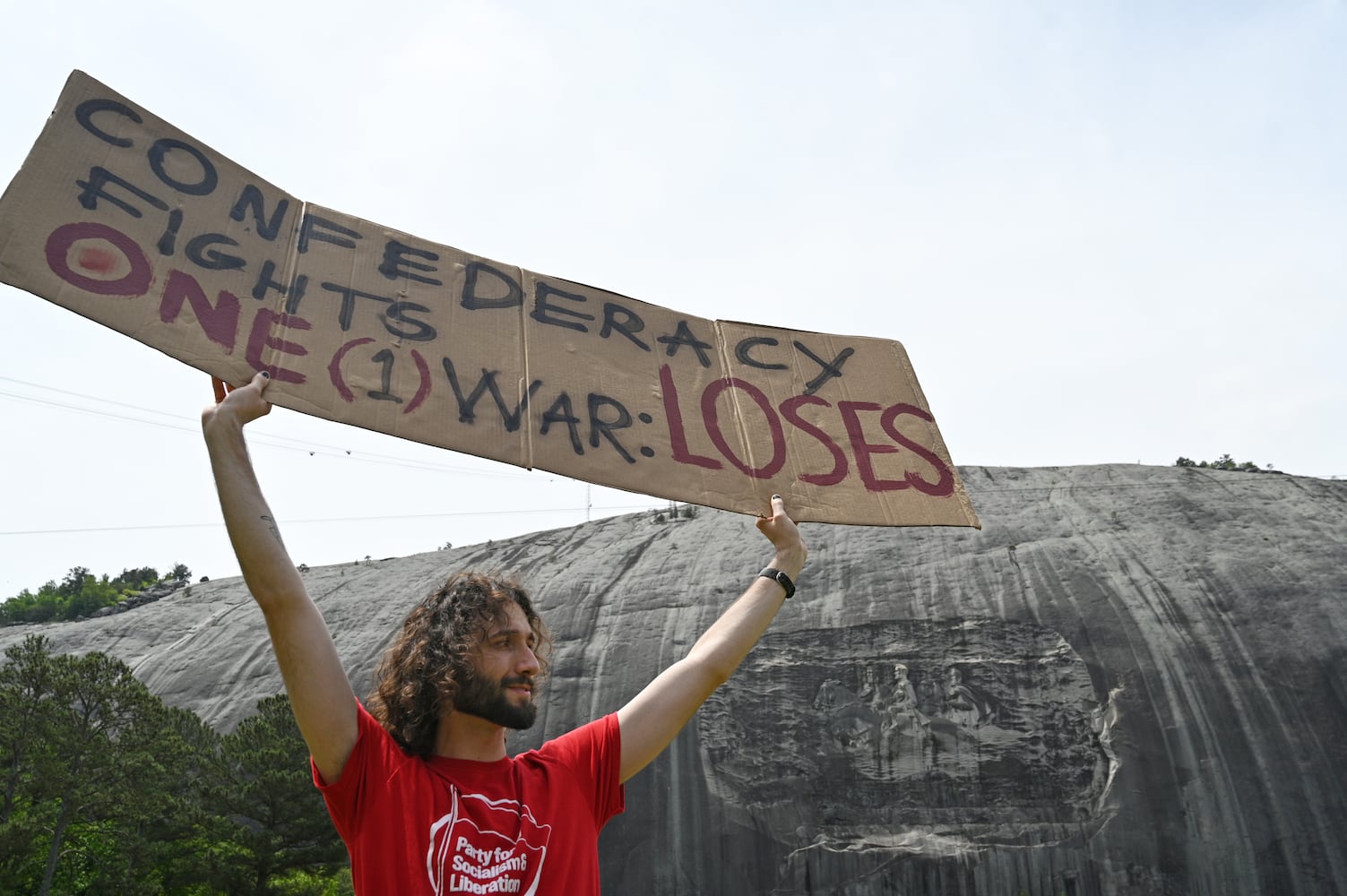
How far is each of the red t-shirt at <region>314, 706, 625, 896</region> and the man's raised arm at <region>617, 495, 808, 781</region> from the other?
0.21 metres

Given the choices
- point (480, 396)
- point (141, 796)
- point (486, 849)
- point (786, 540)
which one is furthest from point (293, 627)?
point (141, 796)

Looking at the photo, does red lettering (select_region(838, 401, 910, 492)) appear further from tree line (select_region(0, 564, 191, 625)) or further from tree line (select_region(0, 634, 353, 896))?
tree line (select_region(0, 564, 191, 625))

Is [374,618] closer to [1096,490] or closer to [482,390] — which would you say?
[1096,490]

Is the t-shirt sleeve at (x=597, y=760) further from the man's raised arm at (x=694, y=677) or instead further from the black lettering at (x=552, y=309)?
the black lettering at (x=552, y=309)

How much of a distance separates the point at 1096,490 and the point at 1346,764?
6.55m

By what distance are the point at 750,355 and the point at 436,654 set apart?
1.55 meters

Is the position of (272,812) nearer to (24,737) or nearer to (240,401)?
(24,737)

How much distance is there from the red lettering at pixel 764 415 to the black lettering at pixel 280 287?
3.97 feet

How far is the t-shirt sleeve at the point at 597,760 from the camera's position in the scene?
2078 millimetres

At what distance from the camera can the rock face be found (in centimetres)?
1317

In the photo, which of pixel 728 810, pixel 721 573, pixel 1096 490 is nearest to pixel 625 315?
pixel 728 810

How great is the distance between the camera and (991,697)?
48.4 feet

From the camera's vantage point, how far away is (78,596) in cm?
3781

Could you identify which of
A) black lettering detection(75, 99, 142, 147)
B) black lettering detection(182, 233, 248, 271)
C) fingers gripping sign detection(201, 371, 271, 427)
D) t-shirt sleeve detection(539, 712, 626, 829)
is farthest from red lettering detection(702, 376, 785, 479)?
black lettering detection(75, 99, 142, 147)
